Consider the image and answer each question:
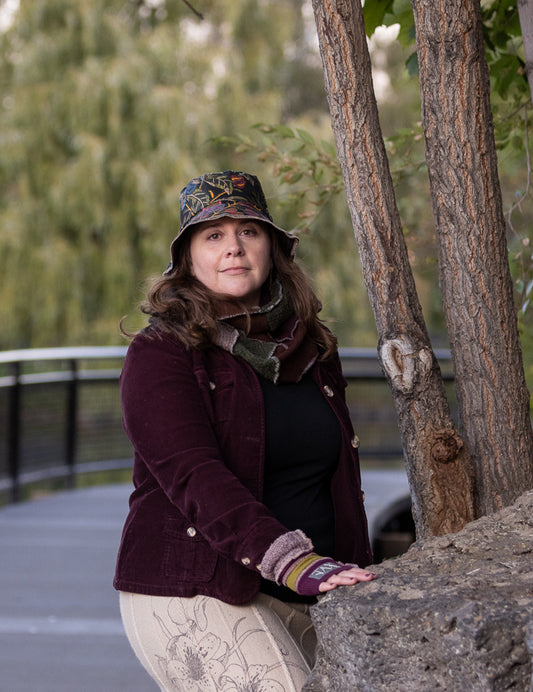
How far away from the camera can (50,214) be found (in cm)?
1252

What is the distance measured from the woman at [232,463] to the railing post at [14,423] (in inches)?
200

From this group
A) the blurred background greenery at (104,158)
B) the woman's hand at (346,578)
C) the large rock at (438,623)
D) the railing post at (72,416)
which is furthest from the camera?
the blurred background greenery at (104,158)

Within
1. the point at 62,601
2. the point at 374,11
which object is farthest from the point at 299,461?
the point at 62,601

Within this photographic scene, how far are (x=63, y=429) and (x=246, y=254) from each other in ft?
19.3

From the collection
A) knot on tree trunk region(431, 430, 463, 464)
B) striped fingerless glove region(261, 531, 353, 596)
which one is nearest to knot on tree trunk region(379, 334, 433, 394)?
knot on tree trunk region(431, 430, 463, 464)

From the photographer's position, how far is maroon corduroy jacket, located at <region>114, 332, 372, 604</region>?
1912mm

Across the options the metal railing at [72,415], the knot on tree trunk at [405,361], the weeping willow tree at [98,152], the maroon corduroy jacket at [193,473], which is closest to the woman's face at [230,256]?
the maroon corduroy jacket at [193,473]

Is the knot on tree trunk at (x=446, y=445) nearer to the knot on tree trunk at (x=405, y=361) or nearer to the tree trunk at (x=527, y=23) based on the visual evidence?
the knot on tree trunk at (x=405, y=361)

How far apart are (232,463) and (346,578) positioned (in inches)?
18.7

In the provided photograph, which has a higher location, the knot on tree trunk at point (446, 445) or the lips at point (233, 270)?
the lips at point (233, 270)

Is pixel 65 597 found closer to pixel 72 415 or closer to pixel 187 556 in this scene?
pixel 72 415

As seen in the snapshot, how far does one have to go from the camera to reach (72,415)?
26.0ft

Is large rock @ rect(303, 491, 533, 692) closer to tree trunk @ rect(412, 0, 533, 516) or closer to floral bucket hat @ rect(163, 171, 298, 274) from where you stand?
tree trunk @ rect(412, 0, 533, 516)

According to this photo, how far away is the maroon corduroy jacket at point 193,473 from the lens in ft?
6.27
